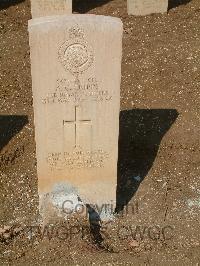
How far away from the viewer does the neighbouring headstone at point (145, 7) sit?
1087 cm

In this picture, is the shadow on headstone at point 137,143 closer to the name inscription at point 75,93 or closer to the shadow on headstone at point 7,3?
the name inscription at point 75,93

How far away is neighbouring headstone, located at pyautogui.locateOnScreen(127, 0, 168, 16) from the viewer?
10.9m

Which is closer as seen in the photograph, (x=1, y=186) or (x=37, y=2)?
(x=1, y=186)

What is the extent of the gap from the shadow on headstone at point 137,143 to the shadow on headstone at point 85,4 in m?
4.34

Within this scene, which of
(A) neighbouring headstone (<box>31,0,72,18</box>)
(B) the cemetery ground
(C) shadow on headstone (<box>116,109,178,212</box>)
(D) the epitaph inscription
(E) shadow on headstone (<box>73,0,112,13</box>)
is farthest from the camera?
(E) shadow on headstone (<box>73,0,112,13</box>)

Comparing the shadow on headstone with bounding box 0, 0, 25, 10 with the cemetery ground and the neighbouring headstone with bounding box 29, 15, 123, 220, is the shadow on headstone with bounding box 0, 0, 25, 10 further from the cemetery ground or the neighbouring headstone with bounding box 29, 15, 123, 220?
the neighbouring headstone with bounding box 29, 15, 123, 220

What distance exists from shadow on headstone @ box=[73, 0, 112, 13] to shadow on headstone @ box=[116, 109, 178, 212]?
4.34m

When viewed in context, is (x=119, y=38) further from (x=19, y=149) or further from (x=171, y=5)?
(x=171, y=5)

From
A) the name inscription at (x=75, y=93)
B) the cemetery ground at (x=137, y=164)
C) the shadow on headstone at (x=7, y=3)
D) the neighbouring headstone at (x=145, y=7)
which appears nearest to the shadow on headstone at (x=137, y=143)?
the cemetery ground at (x=137, y=164)

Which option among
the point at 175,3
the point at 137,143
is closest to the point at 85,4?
the point at 175,3

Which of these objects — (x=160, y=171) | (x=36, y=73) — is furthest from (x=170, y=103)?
(x=36, y=73)

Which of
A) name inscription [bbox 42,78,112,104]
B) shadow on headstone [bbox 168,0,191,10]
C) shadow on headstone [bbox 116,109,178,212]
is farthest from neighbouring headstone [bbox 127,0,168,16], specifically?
name inscription [bbox 42,78,112,104]

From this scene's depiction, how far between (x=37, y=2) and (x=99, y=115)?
19.7 ft

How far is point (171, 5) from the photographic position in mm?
11492
